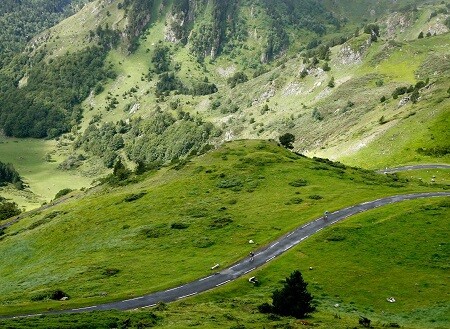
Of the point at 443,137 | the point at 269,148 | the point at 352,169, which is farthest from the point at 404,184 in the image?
the point at 443,137

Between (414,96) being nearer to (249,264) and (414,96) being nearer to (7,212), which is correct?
(249,264)

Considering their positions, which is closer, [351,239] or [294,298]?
[294,298]

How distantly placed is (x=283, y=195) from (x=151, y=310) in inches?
1895

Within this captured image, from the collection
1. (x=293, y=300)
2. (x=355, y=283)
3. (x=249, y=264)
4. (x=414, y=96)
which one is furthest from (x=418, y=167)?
(x=293, y=300)

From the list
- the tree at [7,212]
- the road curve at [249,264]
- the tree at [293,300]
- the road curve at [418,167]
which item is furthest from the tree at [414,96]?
the tree at [293,300]

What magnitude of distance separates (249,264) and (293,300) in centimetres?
1910

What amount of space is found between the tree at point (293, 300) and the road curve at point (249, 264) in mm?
13480

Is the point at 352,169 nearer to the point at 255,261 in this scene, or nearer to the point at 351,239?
the point at 351,239

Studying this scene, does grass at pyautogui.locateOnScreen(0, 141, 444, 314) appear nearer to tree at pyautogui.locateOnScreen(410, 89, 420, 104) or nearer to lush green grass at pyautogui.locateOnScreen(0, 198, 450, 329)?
lush green grass at pyautogui.locateOnScreen(0, 198, 450, 329)

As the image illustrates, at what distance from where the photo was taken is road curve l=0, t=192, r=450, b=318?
56.4 metres

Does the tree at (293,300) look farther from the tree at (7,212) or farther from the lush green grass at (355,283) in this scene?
the tree at (7,212)

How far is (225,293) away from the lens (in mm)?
57594

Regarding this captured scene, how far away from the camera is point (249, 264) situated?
66000 mm

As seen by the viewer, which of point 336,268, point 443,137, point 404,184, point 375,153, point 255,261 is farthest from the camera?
point 375,153
